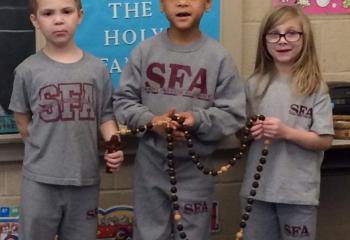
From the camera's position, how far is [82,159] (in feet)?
9.21

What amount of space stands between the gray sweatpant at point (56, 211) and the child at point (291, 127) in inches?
27.9

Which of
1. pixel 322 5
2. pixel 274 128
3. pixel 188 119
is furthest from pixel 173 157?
pixel 322 5

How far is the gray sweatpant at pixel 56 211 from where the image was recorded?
9.14 ft

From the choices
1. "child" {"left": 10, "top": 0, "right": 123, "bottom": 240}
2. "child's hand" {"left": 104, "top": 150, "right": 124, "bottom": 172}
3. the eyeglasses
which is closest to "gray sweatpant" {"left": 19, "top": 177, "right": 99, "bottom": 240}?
"child" {"left": 10, "top": 0, "right": 123, "bottom": 240}

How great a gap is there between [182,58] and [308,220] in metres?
0.90

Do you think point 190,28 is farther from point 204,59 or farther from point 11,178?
point 11,178

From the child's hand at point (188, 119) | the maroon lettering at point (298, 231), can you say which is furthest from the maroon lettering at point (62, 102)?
the maroon lettering at point (298, 231)

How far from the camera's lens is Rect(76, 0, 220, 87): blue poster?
3.46 meters

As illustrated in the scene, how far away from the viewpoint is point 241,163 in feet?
12.4

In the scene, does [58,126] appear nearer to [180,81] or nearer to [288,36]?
[180,81]

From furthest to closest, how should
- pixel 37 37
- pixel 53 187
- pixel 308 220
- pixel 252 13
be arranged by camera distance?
pixel 252 13
pixel 37 37
pixel 308 220
pixel 53 187

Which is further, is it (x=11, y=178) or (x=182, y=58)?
(x=11, y=178)

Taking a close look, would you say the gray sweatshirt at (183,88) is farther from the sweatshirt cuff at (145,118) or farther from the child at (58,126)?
the child at (58,126)

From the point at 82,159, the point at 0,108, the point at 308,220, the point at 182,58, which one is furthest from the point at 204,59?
the point at 0,108
